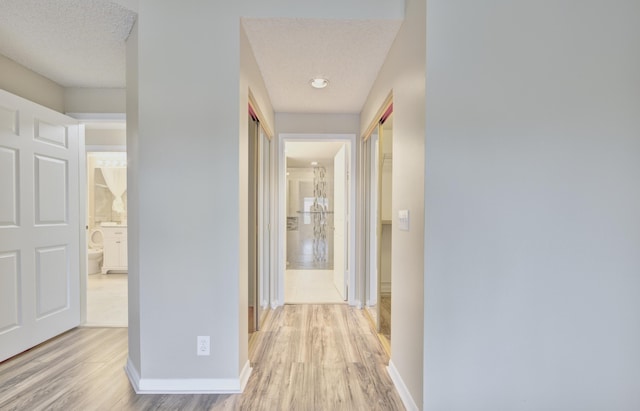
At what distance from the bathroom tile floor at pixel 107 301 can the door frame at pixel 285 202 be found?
1.57 metres

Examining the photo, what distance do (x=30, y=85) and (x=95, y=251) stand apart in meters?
3.53

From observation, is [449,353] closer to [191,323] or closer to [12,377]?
[191,323]

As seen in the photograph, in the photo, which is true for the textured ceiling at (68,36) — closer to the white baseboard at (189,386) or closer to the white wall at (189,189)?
the white wall at (189,189)

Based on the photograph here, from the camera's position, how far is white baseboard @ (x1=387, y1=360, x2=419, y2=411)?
64.1 inches

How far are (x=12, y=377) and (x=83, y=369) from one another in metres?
0.40

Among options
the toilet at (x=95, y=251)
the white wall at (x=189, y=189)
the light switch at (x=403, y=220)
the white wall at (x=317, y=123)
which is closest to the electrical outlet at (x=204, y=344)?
the white wall at (x=189, y=189)

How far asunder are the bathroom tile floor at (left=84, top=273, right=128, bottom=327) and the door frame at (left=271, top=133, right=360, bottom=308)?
1.57 meters

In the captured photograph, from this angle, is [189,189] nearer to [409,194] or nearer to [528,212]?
[409,194]

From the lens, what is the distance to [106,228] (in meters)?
5.11

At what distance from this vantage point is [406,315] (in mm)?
1765

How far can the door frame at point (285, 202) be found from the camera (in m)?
3.48

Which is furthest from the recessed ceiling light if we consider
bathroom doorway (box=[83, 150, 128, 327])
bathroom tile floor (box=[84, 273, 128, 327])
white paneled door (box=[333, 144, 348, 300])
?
bathroom doorway (box=[83, 150, 128, 327])

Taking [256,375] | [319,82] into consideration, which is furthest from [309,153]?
[256,375]

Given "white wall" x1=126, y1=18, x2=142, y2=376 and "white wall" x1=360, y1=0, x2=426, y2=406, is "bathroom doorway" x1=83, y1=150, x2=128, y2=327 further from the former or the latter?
"white wall" x1=360, y1=0, x2=426, y2=406
